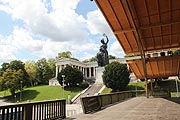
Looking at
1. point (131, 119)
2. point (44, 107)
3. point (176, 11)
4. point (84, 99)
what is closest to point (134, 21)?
point (176, 11)

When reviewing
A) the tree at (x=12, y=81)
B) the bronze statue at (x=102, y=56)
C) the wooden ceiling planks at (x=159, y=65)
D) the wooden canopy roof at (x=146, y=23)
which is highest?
the bronze statue at (x=102, y=56)

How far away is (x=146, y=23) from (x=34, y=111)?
10.5 metres

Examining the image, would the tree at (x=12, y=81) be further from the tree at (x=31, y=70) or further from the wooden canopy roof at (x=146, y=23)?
the wooden canopy roof at (x=146, y=23)

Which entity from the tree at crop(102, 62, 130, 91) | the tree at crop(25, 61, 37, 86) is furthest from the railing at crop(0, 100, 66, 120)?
the tree at crop(25, 61, 37, 86)

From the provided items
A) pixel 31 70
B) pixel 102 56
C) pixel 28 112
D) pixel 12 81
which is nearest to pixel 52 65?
pixel 31 70

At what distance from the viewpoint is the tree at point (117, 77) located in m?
51.0

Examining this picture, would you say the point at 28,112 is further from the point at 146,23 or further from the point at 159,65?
the point at 159,65

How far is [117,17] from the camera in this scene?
13.8 m

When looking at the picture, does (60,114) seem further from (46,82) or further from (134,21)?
(46,82)

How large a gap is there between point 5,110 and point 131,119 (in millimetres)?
4244

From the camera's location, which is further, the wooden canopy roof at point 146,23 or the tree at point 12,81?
the tree at point 12,81

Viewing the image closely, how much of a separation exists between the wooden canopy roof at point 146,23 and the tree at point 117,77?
29.8 meters

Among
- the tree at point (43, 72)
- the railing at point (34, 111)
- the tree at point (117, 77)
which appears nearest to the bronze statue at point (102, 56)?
the tree at point (117, 77)

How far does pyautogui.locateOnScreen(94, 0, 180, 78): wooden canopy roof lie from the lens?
12.0 meters
